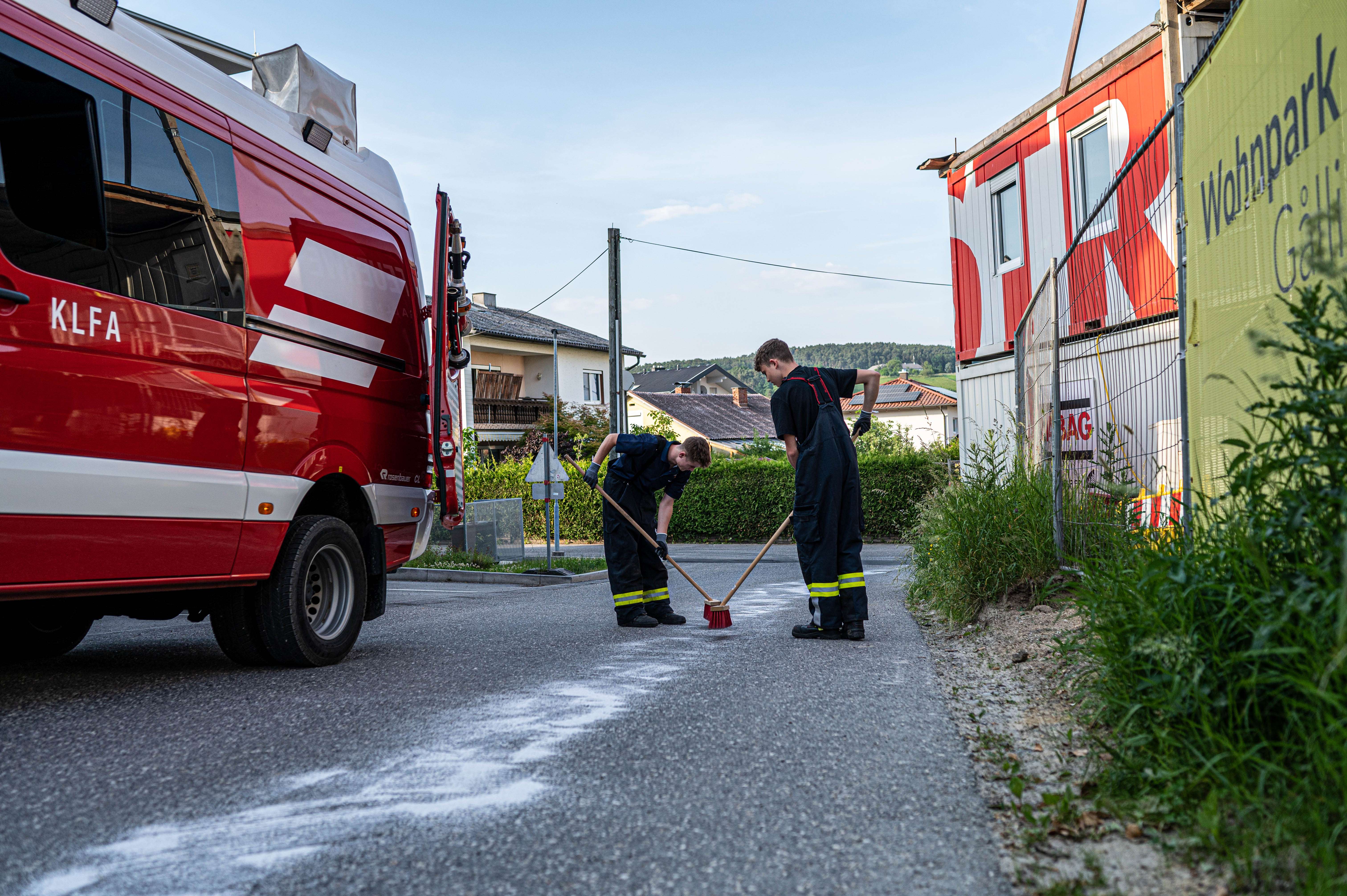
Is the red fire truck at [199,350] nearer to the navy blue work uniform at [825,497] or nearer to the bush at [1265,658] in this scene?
the navy blue work uniform at [825,497]

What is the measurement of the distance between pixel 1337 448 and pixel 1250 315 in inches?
43.5

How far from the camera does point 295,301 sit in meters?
5.11

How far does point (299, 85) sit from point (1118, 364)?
4463 mm

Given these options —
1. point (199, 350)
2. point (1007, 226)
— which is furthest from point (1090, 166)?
point (199, 350)

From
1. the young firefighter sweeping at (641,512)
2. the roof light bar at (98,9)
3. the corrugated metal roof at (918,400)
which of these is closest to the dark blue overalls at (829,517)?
the young firefighter sweeping at (641,512)

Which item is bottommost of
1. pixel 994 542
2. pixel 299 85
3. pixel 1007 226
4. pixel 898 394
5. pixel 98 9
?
pixel 994 542

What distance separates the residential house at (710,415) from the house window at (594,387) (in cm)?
537

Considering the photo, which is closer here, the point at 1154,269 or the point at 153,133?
the point at 153,133

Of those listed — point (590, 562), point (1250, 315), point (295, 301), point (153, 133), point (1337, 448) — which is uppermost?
point (153, 133)

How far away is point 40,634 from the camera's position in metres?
5.38

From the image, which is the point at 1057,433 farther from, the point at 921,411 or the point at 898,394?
the point at 898,394

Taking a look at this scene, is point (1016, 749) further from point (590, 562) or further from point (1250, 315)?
point (590, 562)

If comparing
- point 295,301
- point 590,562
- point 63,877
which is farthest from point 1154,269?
point 590,562

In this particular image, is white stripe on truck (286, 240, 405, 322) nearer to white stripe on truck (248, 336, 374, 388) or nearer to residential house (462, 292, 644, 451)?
white stripe on truck (248, 336, 374, 388)
